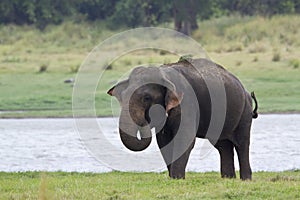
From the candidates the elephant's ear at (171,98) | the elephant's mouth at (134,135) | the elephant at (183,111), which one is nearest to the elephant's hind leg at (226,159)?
the elephant at (183,111)

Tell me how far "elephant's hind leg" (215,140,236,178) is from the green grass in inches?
16.1

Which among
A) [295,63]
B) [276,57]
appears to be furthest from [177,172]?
[276,57]

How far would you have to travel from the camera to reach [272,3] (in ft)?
136

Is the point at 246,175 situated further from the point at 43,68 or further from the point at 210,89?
the point at 43,68

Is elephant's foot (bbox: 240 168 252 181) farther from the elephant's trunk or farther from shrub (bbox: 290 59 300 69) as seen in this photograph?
shrub (bbox: 290 59 300 69)

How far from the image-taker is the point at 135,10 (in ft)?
137

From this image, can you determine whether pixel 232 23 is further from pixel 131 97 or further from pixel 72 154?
pixel 131 97

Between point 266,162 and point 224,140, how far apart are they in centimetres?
338

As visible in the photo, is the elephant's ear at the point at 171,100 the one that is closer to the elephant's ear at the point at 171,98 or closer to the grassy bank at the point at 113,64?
the elephant's ear at the point at 171,98

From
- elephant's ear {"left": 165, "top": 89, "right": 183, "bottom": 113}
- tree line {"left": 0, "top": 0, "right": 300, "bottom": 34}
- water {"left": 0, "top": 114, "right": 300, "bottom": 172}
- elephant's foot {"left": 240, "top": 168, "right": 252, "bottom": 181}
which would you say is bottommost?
tree line {"left": 0, "top": 0, "right": 300, "bottom": 34}

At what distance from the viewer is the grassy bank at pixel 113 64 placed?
23469 millimetres

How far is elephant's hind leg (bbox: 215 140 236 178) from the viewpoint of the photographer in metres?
11.0

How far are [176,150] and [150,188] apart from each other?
0.85 metres

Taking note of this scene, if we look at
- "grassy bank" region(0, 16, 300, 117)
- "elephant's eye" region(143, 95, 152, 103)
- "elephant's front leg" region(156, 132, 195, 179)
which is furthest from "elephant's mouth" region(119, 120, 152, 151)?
"grassy bank" region(0, 16, 300, 117)
